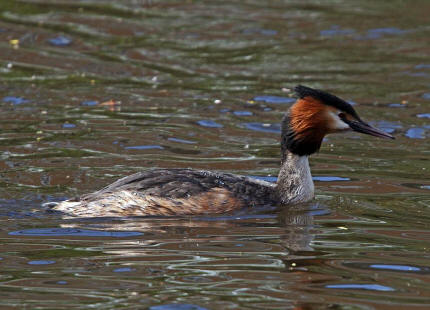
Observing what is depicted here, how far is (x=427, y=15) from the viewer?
18.2 metres

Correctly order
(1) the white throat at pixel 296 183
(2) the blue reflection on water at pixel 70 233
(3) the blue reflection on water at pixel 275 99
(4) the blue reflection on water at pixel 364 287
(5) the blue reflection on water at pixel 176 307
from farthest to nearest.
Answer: (3) the blue reflection on water at pixel 275 99, (1) the white throat at pixel 296 183, (2) the blue reflection on water at pixel 70 233, (4) the blue reflection on water at pixel 364 287, (5) the blue reflection on water at pixel 176 307

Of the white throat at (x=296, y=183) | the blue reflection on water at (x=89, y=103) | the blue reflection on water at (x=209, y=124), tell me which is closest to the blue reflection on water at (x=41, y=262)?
the white throat at (x=296, y=183)

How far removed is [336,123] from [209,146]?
2.45 m

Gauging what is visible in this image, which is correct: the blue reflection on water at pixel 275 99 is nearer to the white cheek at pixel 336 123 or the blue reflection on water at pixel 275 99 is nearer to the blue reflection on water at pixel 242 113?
the blue reflection on water at pixel 242 113

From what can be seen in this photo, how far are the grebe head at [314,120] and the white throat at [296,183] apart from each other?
91mm

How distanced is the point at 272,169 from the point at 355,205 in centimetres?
160

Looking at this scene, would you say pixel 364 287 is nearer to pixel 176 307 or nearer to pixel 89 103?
pixel 176 307

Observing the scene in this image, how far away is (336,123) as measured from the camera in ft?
31.1

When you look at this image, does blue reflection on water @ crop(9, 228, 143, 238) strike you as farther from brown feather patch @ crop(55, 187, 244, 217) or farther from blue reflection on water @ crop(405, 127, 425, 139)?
blue reflection on water @ crop(405, 127, 425, 139)

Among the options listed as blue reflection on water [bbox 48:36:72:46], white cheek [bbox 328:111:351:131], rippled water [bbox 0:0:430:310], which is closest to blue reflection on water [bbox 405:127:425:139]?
rippled water [bbox 0:0:430:310]

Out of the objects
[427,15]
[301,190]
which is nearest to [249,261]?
[301,190]

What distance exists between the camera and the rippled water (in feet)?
23.1

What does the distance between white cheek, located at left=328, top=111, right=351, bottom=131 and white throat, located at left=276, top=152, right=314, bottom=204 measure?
0.44m

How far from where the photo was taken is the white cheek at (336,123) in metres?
9.44
